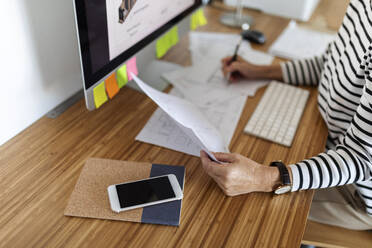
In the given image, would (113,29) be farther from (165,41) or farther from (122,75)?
(165,41)

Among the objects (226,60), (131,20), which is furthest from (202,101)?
(131,20)

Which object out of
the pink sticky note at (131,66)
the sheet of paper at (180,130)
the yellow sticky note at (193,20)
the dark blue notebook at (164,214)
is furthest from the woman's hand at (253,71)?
the dark blue notebook at (164,214)

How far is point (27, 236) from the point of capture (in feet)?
2.21

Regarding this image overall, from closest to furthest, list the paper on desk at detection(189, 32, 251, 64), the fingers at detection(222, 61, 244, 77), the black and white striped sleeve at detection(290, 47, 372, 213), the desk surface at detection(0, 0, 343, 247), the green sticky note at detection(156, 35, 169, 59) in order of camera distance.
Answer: the desk surface at detection(0, 0, 343, 247) < the black and white striped sleeve at detection(290, 47, 372, 213) < the green sticky note at detection(156, 35, 169, 59) < the fingers at detection(222, 61, 244, 77) < the paper on desk at detection(189, 32, 251, 64)

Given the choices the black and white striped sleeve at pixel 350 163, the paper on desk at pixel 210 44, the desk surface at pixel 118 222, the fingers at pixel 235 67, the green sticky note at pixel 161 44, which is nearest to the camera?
the desk surface at pixel 118 222

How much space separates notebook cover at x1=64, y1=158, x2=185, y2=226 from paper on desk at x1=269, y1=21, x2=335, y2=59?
2.45 feet

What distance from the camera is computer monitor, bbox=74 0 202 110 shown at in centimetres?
76

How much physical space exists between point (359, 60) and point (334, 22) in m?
0.91

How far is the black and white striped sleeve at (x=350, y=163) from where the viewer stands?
31.2 inches

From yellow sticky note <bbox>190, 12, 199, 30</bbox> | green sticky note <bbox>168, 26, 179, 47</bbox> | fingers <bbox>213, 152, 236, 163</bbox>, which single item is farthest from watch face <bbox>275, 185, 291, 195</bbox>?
yellow sticky note <bbox>190, 12, 199, 30</bbox>

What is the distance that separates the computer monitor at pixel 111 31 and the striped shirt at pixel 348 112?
506 mm

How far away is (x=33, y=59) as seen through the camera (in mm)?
883

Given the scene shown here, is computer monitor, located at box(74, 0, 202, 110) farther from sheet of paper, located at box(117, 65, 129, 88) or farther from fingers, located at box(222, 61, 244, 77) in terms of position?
fingers, located at box(222, 61, 244, 77)

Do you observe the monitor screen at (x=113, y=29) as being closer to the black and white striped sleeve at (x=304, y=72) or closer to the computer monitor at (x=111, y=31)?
the computer monitor at (x=111, y=31)
